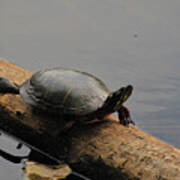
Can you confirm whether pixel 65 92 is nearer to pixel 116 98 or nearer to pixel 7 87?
pixel 116 98

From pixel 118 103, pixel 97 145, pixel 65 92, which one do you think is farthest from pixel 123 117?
pixel 65 92

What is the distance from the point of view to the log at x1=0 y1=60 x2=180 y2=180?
6.95ft

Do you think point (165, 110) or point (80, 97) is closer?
point (80, 97)

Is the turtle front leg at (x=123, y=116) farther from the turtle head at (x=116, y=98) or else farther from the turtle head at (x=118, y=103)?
the turtle head at (x=116, y=98)

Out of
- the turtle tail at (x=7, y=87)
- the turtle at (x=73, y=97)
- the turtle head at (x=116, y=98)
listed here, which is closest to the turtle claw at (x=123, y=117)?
the turtle at (x=73, y=97)

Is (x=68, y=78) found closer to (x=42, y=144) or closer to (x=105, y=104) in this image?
(x=105, y=104)

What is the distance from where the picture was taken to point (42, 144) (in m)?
2.51

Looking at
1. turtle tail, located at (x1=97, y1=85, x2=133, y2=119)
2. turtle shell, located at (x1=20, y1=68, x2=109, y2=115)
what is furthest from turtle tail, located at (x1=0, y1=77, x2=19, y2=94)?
turtle tail, located at (x1=97, y1=85, x2=133, y2=119)

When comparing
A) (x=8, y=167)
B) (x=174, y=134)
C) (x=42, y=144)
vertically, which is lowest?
(x=8, y=167)

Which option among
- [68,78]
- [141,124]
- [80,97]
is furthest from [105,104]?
[141,124]

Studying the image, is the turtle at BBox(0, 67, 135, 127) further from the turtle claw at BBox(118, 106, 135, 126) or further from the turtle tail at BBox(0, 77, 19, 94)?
the turtle tail at BBox(0, 77, 19, 94)

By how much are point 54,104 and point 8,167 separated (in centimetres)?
54

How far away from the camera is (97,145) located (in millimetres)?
2270

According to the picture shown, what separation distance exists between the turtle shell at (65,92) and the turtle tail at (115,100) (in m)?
0.05
